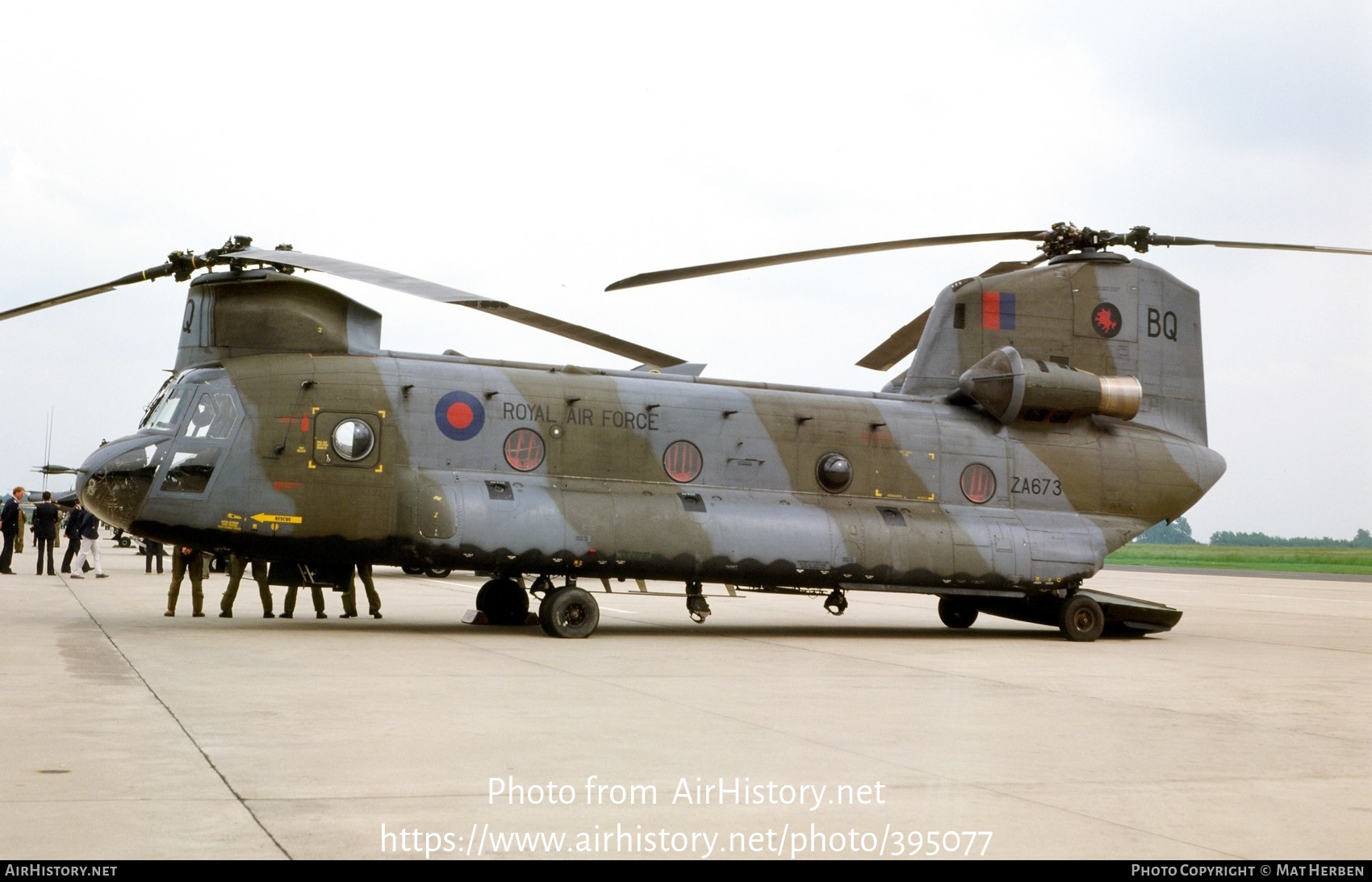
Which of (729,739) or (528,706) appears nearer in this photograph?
(729,739)

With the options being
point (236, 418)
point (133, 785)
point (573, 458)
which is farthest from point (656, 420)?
point (133, 785)

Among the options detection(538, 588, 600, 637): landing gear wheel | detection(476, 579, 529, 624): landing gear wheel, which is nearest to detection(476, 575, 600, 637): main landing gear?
detection(538, 588, 600, 637): landing gear wheel

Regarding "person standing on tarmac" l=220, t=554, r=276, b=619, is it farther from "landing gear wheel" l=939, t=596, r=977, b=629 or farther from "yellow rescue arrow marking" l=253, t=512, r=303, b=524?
"landing gear wheel" l=939, t=596, r=977, b=629

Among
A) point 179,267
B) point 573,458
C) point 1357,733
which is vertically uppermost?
point 179,267

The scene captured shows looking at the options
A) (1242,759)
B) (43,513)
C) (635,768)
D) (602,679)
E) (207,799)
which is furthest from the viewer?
(43,513)

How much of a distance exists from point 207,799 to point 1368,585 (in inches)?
1730

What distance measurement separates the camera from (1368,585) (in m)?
42.8

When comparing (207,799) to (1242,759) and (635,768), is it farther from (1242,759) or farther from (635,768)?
(1242,759)

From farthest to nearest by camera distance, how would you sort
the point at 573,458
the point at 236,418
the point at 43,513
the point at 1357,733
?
the point at 43,513 → the point at 573,458 → the point at 236,418 → the point at 1357,733

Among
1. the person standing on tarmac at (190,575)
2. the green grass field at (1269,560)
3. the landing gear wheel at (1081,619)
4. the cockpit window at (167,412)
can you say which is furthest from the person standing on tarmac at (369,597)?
the green grass field at (1269,560)

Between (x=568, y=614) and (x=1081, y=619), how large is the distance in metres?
7.15

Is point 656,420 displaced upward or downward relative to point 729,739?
upward

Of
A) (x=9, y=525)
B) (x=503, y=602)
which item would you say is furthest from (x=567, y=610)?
(x=9, y=525)

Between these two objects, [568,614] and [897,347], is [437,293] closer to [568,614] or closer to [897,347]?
[568,614]
